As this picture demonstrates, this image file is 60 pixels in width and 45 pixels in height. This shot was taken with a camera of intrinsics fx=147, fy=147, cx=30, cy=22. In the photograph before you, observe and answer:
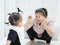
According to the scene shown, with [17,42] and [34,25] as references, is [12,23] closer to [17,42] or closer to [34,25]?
[17,42]

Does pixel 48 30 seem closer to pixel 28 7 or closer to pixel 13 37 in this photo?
pixel 13 37

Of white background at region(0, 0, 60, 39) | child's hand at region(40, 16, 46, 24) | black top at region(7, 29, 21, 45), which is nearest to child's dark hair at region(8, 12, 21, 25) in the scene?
black top at region(7, 29, 21, 45)

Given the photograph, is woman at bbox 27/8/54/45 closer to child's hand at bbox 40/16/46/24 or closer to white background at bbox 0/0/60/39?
child's hand at bbox 40/16/46/24

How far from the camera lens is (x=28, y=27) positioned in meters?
1.84

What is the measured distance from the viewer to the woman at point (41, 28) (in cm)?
171

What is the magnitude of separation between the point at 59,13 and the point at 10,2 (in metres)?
0.87

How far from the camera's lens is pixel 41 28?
1788 millimetres

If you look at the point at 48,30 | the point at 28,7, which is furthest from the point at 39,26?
the point at 28,7

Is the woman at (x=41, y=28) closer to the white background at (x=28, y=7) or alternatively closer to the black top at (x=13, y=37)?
the black top at (x=13, y=37)

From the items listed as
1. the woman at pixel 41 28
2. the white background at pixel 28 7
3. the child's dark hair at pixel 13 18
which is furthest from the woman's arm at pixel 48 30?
the white background at pixel 28 7

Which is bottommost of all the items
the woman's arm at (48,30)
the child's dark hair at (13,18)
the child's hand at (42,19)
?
the woman's arm at (48,30)

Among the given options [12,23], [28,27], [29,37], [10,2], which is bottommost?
[29,37]

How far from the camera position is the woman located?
1.71 metres

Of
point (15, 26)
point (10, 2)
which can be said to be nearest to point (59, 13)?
point (10, 2)
